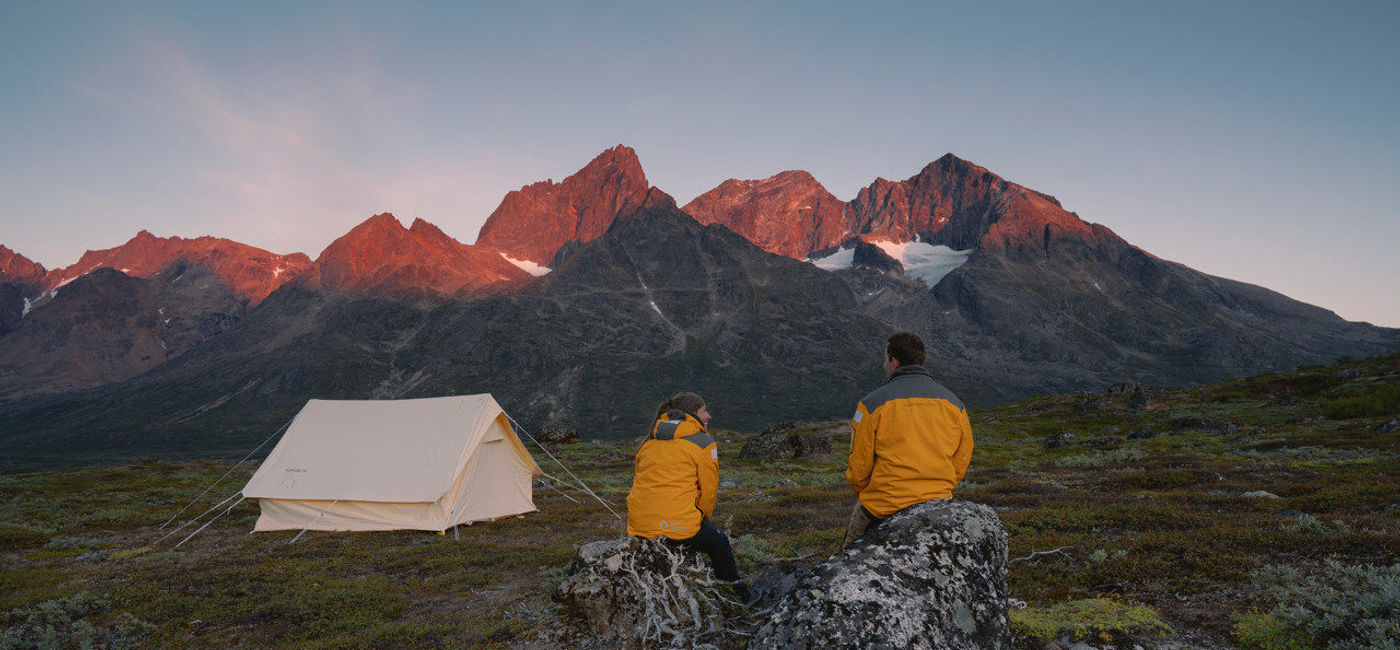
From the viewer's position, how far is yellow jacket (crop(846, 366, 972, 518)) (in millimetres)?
6332

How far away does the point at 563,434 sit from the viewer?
51.0 m

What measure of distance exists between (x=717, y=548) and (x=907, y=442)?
3693mm

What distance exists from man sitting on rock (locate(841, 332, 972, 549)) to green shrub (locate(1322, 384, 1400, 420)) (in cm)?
3749

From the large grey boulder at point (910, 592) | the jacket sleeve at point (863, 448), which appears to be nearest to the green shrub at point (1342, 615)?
the large grey boulder at point (910, 592)

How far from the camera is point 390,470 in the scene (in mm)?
20359

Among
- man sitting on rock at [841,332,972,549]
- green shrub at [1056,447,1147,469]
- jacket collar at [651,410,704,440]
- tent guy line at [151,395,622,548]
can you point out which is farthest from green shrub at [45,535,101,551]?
green shrub at [1056,447,1147,469]

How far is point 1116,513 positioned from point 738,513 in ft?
30.9

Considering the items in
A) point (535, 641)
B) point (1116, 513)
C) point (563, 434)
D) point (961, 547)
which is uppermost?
Answer: point (961, 547)

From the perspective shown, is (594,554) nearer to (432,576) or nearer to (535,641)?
(535,641)

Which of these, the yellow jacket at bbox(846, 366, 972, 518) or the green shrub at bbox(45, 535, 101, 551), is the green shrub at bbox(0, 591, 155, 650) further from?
the yellow jacket at bbox(846, 366, 972, 518)

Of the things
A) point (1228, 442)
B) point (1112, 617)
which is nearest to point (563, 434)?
point (1228, 442)

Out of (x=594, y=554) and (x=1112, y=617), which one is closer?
(x=1112, y=617)

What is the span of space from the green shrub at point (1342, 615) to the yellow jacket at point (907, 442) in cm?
339

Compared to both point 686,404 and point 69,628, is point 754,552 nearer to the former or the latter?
point 686,404
